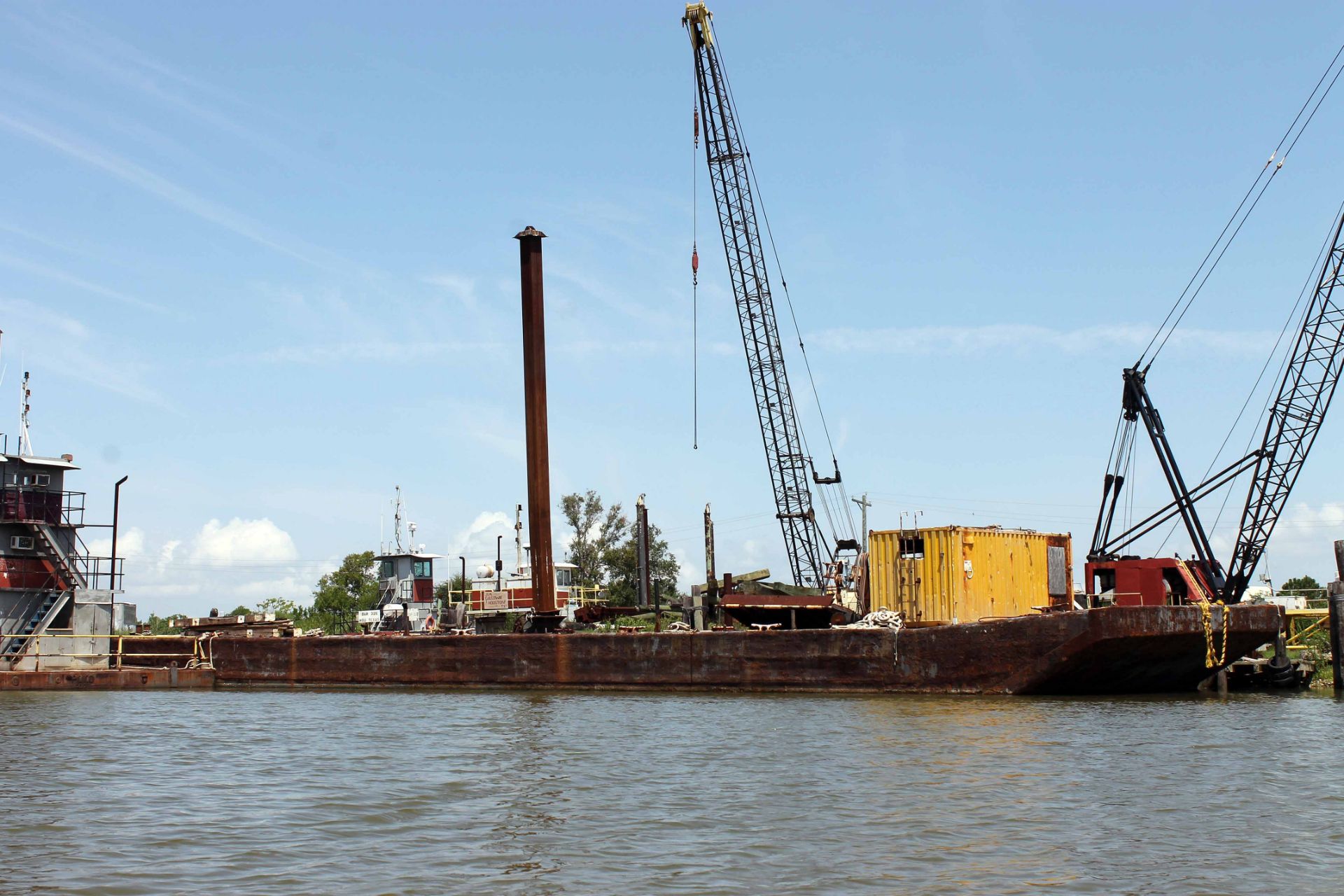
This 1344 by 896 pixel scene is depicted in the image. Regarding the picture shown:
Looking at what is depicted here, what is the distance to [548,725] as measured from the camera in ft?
87.6

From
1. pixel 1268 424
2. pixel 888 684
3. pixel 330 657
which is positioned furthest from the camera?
pixel 1268 424

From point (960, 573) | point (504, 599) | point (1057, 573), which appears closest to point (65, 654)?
point (504, 599)

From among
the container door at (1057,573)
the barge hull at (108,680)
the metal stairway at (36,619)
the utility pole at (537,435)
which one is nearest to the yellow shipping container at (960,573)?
the container door at (1057,573)

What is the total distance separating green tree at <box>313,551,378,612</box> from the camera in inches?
3979

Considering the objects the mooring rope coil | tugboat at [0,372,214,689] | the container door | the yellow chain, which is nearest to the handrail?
tugboat at [0,372,214,689]

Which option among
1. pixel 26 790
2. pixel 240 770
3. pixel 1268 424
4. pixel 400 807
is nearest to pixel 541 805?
pixel 400 807

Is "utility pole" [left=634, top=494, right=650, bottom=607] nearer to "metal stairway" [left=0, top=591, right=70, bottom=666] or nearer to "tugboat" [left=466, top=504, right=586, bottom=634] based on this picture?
"tugboat" [left=466, top=504, right=586, bottom=634]

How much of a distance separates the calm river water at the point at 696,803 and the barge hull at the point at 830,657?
2938 millimetres

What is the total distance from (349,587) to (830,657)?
→ 79.0 meters

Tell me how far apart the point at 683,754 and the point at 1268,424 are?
34.1 metres

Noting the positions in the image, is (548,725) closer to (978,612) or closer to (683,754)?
(683,754)

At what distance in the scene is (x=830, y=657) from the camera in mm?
33500

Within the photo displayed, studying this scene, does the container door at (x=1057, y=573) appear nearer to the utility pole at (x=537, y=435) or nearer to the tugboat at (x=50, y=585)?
the utility pole at (x=537, y=435)

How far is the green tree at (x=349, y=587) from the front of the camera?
101 m
